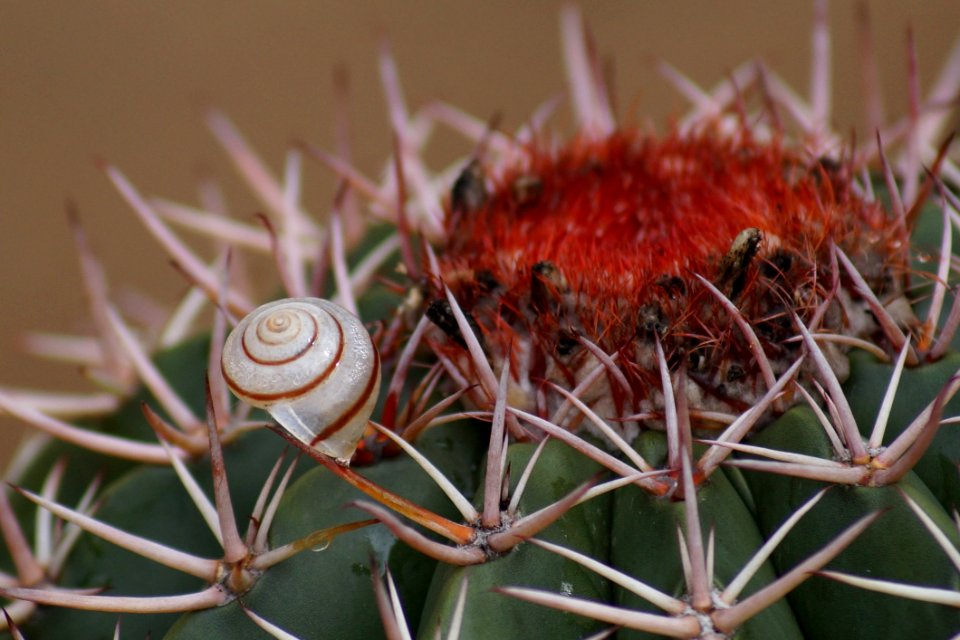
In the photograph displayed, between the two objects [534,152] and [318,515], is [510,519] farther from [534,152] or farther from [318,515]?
[534,152]

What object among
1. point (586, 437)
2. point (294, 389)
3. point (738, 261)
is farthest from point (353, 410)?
point (738, 261)

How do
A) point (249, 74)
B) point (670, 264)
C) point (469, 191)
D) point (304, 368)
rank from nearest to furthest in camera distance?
point (304, 368) < point (670, 264) < point (469, 191) < point (249, 74)

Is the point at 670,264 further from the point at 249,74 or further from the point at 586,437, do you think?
the point at 249,74

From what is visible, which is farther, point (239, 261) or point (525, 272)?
point (239, 261)

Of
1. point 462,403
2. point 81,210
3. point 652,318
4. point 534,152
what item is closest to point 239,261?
point 534,152

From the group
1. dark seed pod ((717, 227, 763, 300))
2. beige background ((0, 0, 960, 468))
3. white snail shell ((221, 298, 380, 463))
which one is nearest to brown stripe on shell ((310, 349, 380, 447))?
white snail shell ((221, 298, 380, 463))

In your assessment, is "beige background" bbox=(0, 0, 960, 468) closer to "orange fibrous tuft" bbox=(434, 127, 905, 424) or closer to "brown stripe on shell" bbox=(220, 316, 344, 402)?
"orange fibrous tuft" bbox=(434, 127, 905, 424)

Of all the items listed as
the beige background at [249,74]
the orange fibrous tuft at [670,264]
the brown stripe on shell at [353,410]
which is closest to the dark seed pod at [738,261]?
the orange fibrous tuft at [670,264]

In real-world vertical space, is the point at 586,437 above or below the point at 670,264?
below
